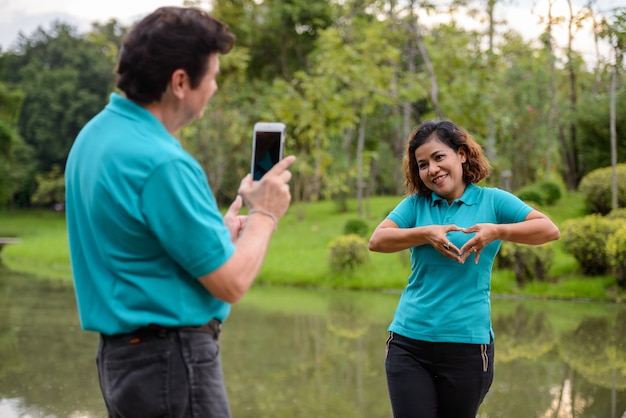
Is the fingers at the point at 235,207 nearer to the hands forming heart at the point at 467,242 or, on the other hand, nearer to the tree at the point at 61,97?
the hands forming heart at the point at 467,242

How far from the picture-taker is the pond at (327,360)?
550cm

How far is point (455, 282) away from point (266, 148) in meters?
1.19

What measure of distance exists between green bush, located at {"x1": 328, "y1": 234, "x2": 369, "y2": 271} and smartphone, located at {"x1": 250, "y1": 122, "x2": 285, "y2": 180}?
11.0 metres

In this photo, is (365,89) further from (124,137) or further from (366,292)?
(124,137)

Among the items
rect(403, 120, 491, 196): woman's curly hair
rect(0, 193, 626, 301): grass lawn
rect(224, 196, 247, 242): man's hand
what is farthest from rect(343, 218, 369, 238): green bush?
rect(224, 196, 247, 242): man's hand

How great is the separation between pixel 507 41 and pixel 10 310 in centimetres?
1945

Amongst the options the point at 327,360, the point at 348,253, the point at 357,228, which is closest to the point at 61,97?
the point at 357,228

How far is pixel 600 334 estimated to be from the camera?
8.19 meters

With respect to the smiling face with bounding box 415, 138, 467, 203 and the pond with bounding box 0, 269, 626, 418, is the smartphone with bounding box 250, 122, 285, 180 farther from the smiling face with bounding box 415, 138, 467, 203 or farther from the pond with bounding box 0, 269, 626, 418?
the pond with bounding box 0, 269, 626, 418

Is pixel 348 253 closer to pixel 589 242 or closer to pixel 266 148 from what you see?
pixel 589 242

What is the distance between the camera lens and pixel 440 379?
2965 millimetres

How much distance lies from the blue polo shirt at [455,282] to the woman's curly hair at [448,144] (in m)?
0.08

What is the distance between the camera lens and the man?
1.77m

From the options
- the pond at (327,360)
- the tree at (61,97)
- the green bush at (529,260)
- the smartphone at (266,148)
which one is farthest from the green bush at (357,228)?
the tree at (61,97)
